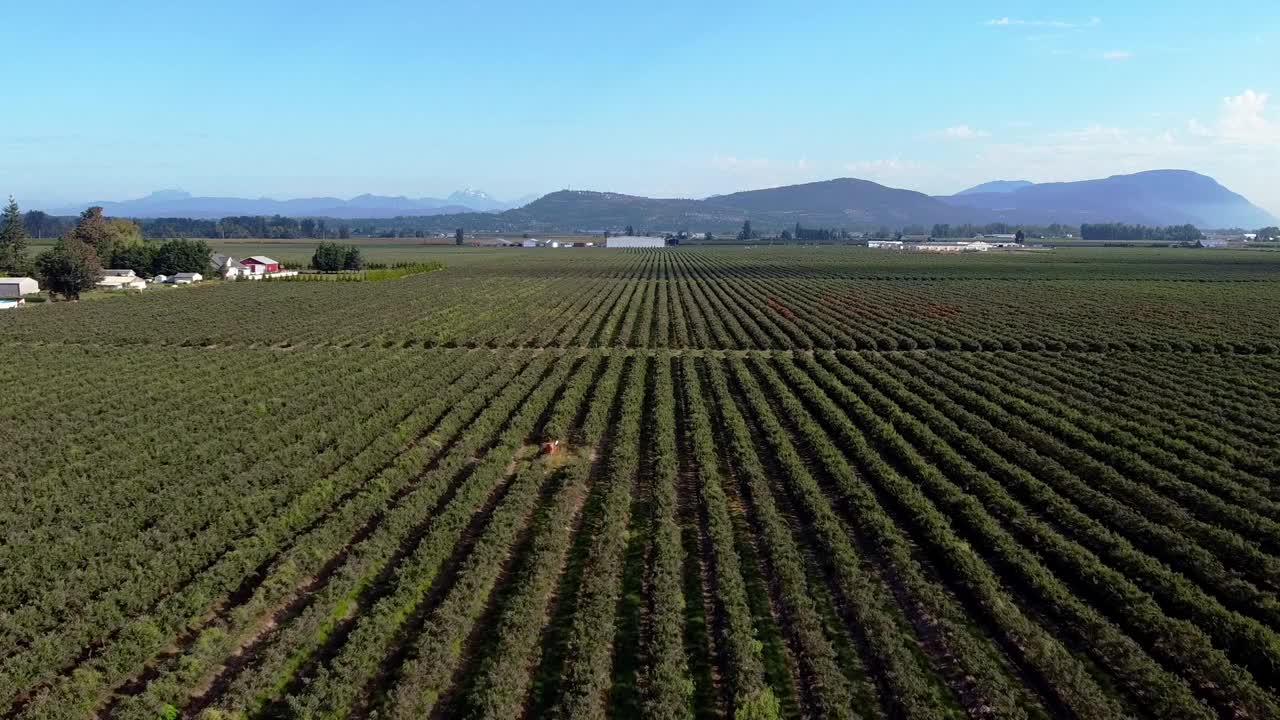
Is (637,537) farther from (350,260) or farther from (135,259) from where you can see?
(350,260)

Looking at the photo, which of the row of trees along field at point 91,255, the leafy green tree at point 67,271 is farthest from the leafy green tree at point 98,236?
the leafy green tree at point 67,271

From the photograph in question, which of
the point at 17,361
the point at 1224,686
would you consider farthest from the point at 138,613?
the point at 17,361

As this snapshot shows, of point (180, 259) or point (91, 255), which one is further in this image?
point (180, 259)

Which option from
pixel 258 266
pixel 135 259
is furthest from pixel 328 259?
pixel 135 259

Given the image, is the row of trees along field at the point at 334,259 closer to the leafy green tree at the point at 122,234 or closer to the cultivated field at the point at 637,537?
the leafy green tree at the point at 122,234

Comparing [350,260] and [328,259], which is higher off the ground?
[328,259]

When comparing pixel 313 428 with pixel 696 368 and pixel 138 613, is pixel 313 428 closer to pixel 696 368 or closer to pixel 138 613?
pixel 138 613

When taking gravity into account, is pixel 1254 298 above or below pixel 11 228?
below
